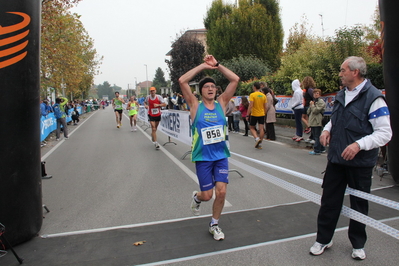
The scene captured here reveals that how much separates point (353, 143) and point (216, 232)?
187cm

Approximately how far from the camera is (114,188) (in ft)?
21.4

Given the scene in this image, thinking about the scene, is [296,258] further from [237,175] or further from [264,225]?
[237,175]

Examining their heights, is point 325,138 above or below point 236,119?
above

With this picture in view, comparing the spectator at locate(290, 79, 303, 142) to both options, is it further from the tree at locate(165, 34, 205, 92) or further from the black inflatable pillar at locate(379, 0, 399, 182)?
the tree at locate(165, 34, 205, 92)

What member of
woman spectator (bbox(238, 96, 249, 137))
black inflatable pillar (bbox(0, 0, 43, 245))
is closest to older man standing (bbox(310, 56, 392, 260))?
black inflatable pillar (bbox(0, 0, 43, 245))

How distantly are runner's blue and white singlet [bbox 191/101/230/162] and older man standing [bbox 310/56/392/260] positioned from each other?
120 cm

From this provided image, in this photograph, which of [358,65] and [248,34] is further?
[248,34]

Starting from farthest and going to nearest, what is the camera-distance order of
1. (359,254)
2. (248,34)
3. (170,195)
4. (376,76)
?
(248,34)
(376,76)
(170,195)
(359,254)

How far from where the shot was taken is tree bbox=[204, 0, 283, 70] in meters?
34.3

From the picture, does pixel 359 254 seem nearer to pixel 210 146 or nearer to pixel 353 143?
pixel 353 143

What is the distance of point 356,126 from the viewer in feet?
10.3

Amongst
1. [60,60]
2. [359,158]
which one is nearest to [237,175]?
[359,158]

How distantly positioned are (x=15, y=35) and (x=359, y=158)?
3.88 meters

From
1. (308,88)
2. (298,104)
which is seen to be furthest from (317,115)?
(298,104)
